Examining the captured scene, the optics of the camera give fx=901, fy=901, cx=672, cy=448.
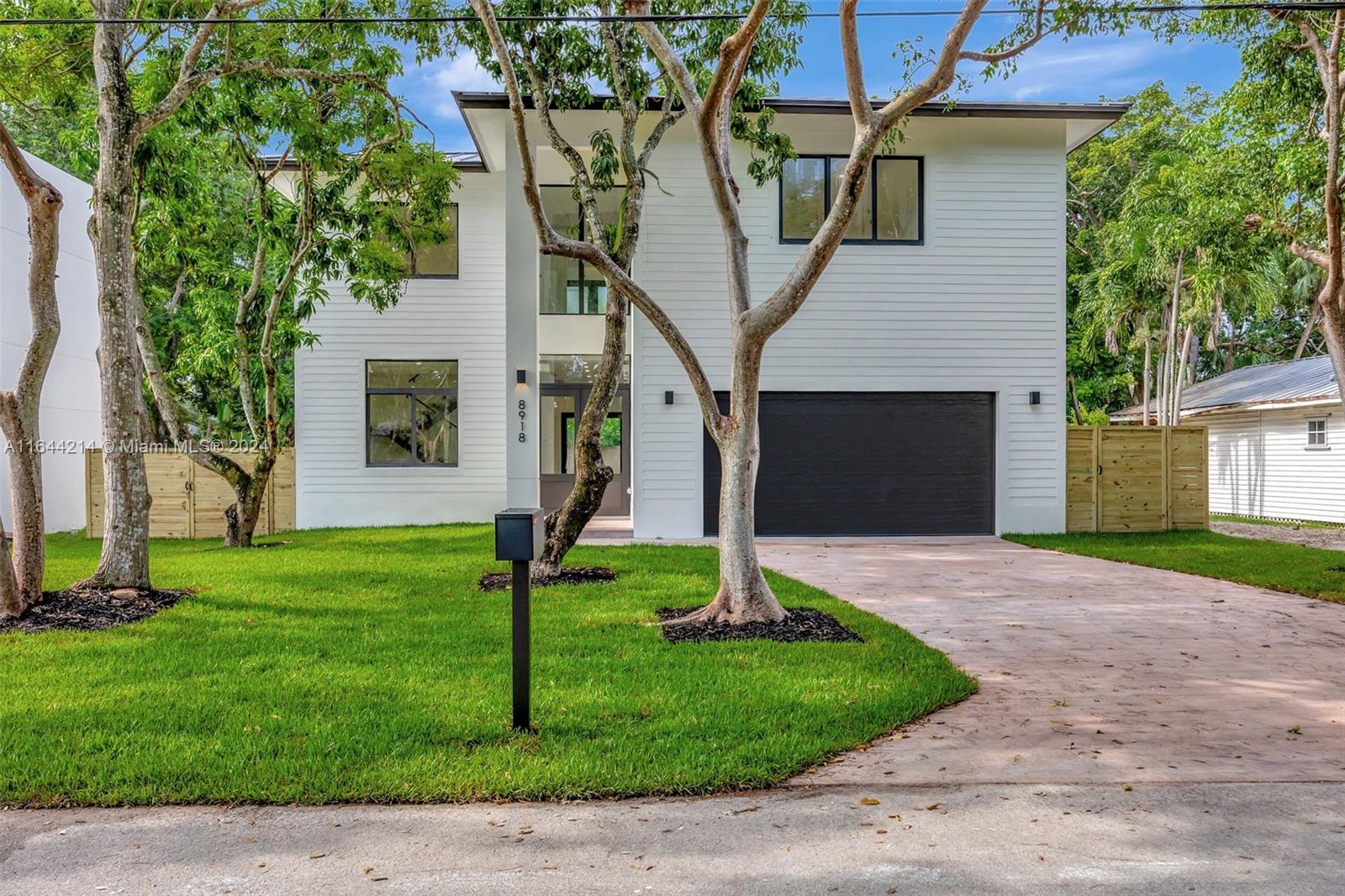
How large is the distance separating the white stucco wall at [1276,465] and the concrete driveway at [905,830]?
14.3 m

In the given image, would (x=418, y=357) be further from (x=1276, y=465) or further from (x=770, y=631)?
Result: (x=1276, y=465)

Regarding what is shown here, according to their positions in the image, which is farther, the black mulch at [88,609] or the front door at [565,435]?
the front door at [565,435]

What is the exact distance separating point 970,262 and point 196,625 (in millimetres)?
10817

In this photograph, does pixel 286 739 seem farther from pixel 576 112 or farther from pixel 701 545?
pixel 576 112

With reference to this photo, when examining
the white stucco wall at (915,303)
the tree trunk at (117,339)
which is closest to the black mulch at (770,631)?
the tree trunk at (117,339)

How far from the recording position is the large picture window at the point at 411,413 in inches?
588

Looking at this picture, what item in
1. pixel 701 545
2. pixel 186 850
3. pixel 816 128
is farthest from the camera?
pixel 816 128

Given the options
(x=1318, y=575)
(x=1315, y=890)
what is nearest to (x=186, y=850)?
(x=1315, y=890)

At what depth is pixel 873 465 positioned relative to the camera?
13.1 meters

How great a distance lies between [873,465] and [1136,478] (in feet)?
14.2

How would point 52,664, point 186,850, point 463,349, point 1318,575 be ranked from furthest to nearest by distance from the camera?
point 463,349 → point 1318,575 → point 52,664 → point 186,850

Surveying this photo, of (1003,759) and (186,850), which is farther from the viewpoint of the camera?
(1003,759)

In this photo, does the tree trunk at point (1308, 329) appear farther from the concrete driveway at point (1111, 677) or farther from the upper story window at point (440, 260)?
the upper story window at point (440, 260)

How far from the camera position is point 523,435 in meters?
12.6
